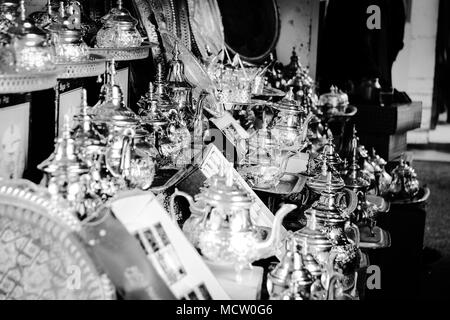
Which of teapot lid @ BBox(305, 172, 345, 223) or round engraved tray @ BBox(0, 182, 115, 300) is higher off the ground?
round engraved tray @ BBox(0, 182, 115, 300)

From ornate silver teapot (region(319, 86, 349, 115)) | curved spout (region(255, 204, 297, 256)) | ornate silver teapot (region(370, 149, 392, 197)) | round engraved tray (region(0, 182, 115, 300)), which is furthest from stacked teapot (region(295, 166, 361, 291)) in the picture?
ornate silver teapot (region(319, 86, 349, 115))

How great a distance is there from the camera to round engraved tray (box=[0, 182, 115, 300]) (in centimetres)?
132

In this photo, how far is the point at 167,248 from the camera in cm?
141

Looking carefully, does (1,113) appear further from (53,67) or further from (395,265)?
(395,265)

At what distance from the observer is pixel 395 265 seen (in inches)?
141

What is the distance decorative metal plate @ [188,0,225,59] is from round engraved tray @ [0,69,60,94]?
146 cm

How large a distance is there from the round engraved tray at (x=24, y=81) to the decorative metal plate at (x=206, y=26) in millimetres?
1456

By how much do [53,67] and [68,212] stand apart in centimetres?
33

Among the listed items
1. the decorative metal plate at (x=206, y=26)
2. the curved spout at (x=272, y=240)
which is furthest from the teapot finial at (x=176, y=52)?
the curved spout at (x=272, y=240)

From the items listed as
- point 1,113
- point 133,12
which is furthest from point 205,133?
point 1,113

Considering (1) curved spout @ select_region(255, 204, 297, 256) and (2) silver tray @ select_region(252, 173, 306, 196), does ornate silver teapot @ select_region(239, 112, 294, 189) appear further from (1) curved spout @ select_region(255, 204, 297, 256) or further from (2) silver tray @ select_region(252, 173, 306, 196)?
(1) curved spout @ select_region(255, 204, 297, 256)

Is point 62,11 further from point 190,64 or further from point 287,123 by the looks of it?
point 287,123

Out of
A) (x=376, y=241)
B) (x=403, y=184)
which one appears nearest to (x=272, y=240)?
(x=376, y=241)

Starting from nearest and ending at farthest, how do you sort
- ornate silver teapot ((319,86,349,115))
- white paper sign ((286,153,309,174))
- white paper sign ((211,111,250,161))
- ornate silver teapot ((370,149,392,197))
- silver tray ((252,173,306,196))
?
silver tray ((252,173,306,196)) < white paper sign ((211,111,250,161)) < white paper sign ((286,153,309,174)) < ornate silver teapot ((370,149,392,197)) < ornate silver teapot ((319,86,349,115))
